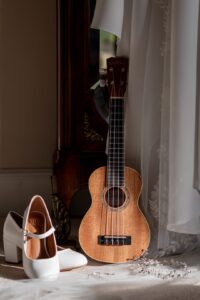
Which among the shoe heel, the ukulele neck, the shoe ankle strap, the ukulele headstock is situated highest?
the ukulele headstock

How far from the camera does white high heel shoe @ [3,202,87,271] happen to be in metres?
1.33

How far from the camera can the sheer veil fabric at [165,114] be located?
1.32 metres

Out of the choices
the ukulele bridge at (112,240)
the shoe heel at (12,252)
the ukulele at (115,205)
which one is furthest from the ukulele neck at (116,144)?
the shoe heel at (12,252)

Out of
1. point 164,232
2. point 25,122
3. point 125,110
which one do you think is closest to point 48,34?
point 25,122

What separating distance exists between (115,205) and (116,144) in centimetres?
18

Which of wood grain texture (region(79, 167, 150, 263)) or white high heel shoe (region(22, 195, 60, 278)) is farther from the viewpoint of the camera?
wood grain texture (region(79, 167, 150, 263))

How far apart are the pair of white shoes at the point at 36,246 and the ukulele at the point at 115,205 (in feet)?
0.26

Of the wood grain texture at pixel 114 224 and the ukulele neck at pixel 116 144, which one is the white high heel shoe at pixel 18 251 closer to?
the wood grain texture at pixel 114 224

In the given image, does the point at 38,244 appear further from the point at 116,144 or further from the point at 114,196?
the point at 116,144

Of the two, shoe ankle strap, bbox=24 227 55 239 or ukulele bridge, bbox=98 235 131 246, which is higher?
shoe ankle strap, bbox=24 227 55 239

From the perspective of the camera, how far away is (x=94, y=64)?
1569 mm

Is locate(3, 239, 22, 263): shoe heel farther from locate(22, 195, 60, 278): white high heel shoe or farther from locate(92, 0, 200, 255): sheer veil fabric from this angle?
locate(92, 0, 200, 255): sheer veil fabric

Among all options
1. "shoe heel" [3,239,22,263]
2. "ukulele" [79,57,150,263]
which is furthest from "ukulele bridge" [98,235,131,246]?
"shoe heel" [3,239,22,263]

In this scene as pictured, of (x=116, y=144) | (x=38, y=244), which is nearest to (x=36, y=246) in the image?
(x=38, y=244)
